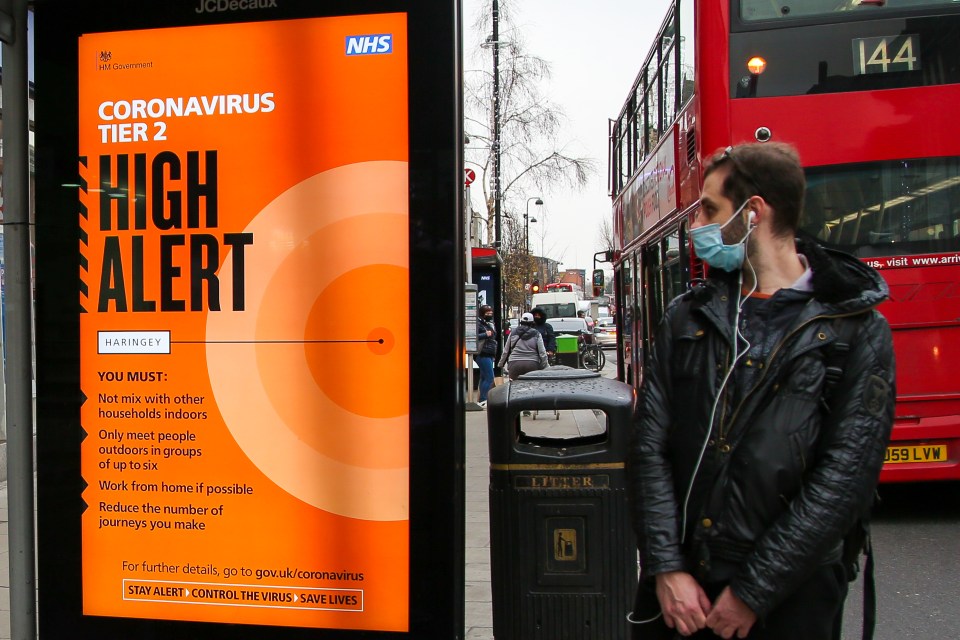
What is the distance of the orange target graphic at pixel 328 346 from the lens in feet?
9.75

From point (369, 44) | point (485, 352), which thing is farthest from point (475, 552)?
point (485, 352)

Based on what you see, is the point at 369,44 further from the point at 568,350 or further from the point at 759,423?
the point at 568,350

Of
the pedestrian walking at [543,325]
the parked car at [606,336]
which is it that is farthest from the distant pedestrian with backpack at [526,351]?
the parked car at [606,336]

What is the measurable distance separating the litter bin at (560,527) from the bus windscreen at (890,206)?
12.1ft

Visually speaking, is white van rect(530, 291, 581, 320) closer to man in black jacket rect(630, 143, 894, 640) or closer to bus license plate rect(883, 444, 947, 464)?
bus license plate rect(883, 444, 947, 464)

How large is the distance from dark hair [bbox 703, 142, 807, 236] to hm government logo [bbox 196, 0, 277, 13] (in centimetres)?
168

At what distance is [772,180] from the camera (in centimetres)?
217

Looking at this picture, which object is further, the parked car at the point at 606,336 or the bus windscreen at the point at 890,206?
the parked car at the point at 606,336

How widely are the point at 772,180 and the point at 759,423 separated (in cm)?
58

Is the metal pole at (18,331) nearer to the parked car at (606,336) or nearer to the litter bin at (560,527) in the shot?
the litter bin at (560,527)

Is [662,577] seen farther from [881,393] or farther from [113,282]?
[113,282]

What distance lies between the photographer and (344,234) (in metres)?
3.00

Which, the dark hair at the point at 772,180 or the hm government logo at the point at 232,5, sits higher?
the hm government logo at the point at 232,5

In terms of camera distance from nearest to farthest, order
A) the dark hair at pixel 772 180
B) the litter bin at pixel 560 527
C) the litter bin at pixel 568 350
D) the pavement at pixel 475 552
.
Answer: the dark hair at pixel 772 180 < the litter bin at pixel 560 527 < the pavement at pixel 475 552 < the litter bin at pixel 568 350
